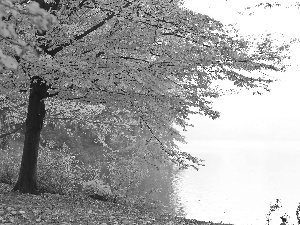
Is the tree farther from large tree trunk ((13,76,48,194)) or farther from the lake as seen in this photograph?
the lake

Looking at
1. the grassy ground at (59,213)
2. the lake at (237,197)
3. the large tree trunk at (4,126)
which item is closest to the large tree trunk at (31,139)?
the grassy ground at (59,213)

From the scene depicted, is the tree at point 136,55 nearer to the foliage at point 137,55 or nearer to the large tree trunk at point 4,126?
the foliage at point 137,55

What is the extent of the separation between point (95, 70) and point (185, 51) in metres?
1.96

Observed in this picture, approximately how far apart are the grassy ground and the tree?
8.80ft

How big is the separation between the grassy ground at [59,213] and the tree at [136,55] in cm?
268

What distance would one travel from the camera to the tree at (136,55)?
8.25m

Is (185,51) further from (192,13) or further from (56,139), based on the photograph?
(56,139)

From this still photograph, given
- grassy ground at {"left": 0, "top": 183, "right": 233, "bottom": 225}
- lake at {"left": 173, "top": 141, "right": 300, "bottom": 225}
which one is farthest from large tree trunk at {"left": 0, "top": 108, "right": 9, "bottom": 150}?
lake at {"left": 173, "top": 141, "right": 300, "bottom": 225}

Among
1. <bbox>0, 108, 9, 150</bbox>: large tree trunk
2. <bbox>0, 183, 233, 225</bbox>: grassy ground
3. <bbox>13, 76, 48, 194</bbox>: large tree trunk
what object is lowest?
<bbox>0, 183, 233, 225</bbox>: grassy ground

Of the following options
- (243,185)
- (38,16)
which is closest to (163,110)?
(38,16)

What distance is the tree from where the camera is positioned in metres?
8.25

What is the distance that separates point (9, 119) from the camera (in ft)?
49.7

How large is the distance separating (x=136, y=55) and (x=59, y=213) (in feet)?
13.1

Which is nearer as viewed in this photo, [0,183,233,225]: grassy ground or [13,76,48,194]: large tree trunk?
[0,183,233,225]: grassy ground
